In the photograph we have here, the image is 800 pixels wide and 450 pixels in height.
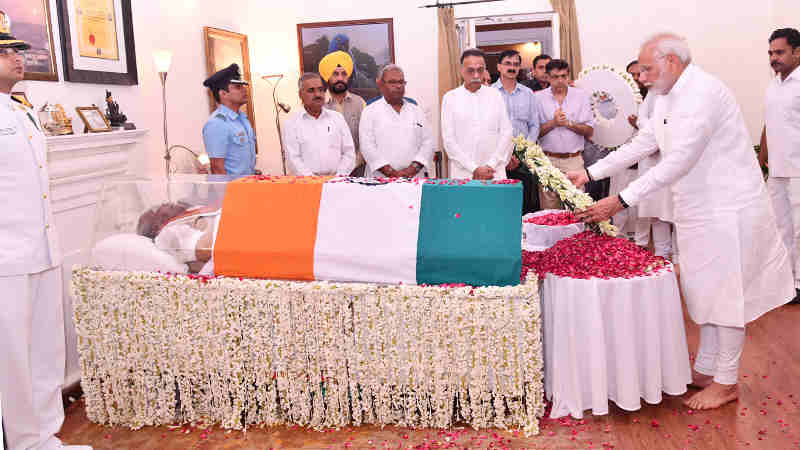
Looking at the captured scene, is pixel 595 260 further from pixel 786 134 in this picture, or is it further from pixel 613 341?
pixel 786 134

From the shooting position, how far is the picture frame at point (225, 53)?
6.51m

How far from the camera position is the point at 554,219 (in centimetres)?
406

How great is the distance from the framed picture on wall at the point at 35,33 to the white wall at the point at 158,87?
64 millimetres

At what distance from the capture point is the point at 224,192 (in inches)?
125

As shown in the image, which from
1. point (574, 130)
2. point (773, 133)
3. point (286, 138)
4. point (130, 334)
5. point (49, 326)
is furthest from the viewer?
point (574, 130)

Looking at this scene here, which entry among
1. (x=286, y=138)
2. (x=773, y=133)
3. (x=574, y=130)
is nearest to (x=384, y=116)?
(x=286, y=138)

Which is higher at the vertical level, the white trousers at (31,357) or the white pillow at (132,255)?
the white pillow at (132,255)

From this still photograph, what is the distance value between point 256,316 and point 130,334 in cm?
66

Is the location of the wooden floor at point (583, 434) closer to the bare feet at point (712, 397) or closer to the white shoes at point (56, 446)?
the bare feet at point (712, 397)

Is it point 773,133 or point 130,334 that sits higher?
point 773,133

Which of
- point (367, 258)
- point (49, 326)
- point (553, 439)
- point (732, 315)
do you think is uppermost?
point (367, 258)

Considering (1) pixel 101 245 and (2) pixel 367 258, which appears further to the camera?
(1) pixel 101 245

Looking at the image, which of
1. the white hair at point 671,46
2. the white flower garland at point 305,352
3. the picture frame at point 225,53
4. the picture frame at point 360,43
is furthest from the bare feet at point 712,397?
the picture frame at point 360,43

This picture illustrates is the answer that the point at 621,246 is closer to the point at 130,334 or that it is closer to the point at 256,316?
the point at 256,316
